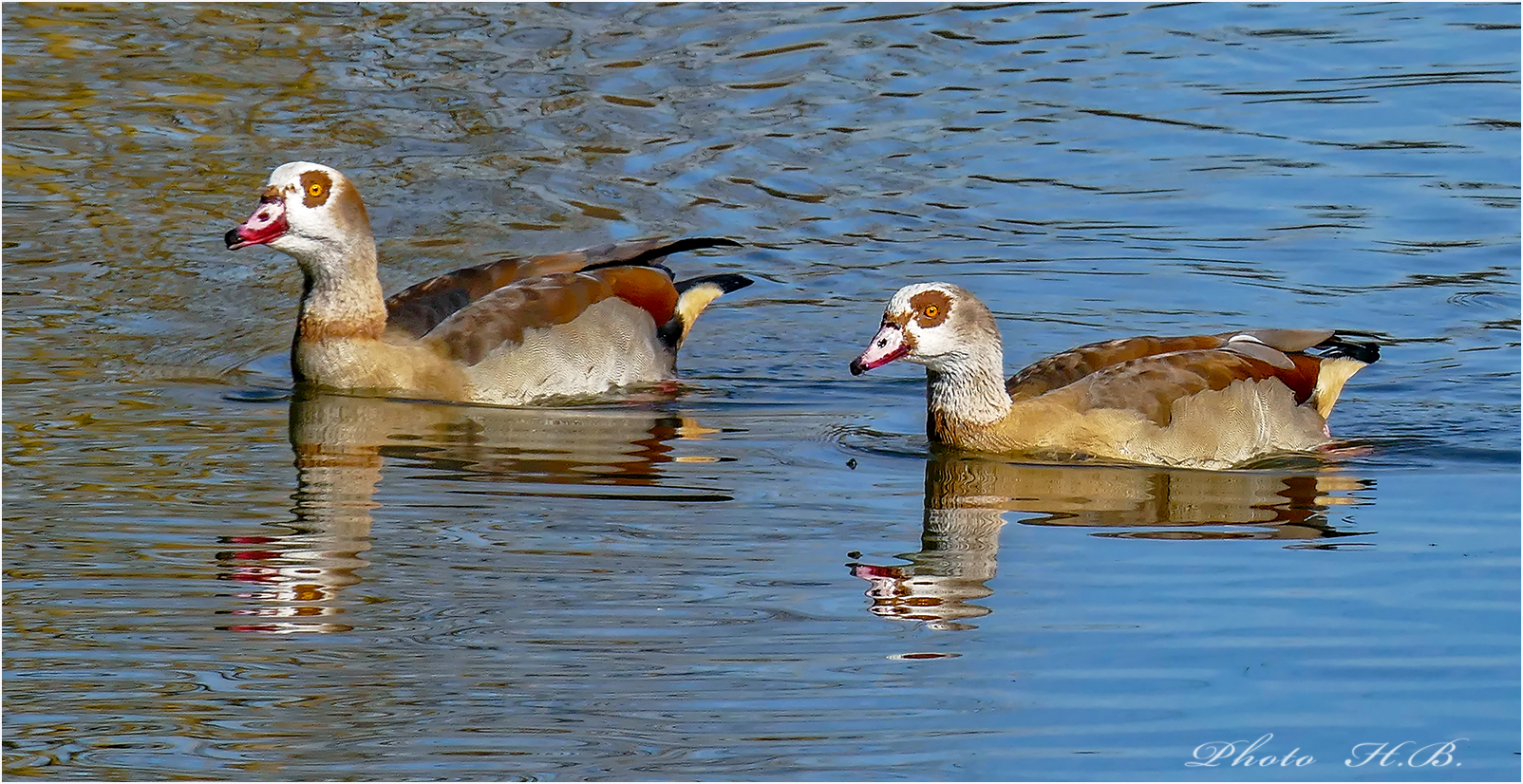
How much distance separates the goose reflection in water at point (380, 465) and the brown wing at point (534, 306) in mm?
383

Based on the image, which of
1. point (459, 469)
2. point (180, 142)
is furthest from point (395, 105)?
point (459, 469)

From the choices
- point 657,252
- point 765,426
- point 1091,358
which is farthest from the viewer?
point 657,252

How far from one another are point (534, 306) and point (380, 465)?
195cm

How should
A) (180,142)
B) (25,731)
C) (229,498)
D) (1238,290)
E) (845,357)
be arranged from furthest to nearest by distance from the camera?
(180,142) < (1238,290) < (845,357) < (229,498) < (25,731)

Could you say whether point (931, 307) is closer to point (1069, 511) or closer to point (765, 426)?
point (1069, 511)

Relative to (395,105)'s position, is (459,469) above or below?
below

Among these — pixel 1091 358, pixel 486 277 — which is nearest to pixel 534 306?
pixel 486 277

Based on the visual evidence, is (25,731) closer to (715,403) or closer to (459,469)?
(459,469)

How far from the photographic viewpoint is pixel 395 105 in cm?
1792

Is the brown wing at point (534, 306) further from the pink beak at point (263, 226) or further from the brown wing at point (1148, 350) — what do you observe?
the brown wing at point (1148, 350)

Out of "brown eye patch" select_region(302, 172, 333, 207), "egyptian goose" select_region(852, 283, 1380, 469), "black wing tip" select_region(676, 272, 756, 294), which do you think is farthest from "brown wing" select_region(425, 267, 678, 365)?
"egyptian goose" select_region(852, 283, 1380, 469)

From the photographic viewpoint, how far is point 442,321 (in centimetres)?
1257

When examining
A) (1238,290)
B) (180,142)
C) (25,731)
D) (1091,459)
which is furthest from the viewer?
(180,142)

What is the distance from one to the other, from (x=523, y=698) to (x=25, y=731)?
63.1 inches
